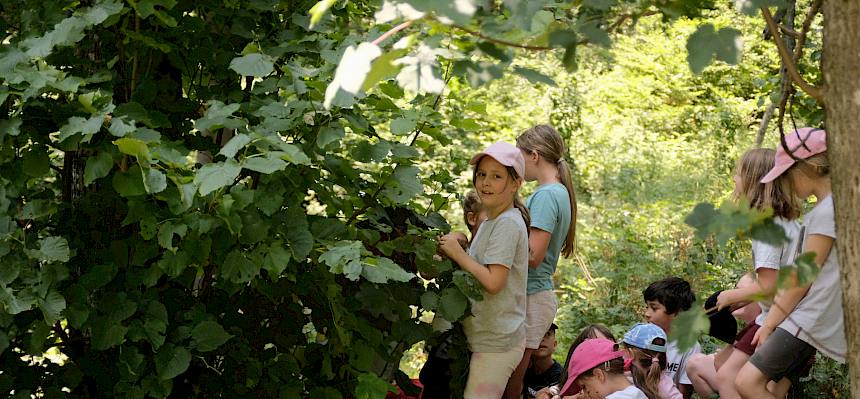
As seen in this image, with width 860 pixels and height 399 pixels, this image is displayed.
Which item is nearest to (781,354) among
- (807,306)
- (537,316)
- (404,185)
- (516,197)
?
(807,306)

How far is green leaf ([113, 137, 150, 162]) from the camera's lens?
2465 millimetres

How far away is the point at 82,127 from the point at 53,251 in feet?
1.24

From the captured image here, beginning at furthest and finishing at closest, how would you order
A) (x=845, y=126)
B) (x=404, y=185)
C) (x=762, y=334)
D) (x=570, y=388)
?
(x=570, y=388) < (x=762, y=334) < (x=404, y=185) < (x=845, y=126)

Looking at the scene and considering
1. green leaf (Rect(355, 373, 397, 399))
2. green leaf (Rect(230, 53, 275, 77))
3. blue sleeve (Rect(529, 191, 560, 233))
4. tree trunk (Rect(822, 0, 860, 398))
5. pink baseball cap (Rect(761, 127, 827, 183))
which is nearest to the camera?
tree trunk (Rect(822, 0, 860, 398))

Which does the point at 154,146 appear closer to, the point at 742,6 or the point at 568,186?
the point at 742,6

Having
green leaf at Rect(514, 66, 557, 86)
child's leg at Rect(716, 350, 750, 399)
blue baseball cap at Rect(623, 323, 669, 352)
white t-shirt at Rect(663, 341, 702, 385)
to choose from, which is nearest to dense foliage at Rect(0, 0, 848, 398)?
green leaf at Rect(514, 66, 557, 86)

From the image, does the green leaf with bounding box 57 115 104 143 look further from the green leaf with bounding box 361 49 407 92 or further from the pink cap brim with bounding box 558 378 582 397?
the pink cap brim with bounding box 558 378 582 397

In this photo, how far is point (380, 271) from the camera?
2.77m

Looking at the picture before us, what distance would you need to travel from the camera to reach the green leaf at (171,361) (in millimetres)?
2816

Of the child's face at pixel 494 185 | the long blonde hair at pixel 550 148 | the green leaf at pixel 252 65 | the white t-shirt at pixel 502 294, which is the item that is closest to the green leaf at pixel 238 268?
the green leaf at pixel 252 65

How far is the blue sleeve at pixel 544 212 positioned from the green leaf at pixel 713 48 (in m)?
2.24

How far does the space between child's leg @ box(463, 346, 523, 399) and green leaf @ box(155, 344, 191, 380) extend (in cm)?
116

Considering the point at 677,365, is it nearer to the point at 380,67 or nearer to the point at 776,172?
the point at 776,172

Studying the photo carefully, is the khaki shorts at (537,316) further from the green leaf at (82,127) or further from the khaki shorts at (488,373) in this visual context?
the green leaf at (82,127)
